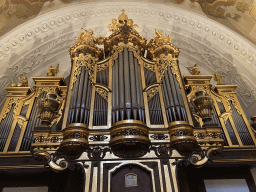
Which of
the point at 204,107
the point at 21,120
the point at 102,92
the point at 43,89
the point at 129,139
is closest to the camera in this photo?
the point at 129,139

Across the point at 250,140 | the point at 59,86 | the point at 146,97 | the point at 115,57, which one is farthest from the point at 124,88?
the point at 250,140

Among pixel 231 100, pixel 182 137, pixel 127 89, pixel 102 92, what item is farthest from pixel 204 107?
pixel 231 100

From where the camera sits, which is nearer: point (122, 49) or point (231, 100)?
point (122, 49)

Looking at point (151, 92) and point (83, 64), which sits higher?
point (83, 64)

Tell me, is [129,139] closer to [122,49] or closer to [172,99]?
[172,99]

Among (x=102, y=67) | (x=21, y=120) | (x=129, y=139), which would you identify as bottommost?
(x=129, y=139)

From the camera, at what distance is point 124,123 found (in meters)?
3.57

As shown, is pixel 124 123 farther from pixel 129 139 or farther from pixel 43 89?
pixel 43 89

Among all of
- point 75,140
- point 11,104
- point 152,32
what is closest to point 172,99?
point 75,140

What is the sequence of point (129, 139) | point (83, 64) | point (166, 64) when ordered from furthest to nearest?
point (166, 64), point (83, 64), point (129, 139)

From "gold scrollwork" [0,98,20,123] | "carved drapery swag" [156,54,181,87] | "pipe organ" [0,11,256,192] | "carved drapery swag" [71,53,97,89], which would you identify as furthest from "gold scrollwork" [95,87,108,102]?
"gold scrollwork" [0,98,20,123]

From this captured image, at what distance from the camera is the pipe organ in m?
3.53

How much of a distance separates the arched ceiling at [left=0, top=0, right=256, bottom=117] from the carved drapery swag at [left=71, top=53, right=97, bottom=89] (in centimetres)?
264

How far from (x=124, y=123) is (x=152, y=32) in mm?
5281
